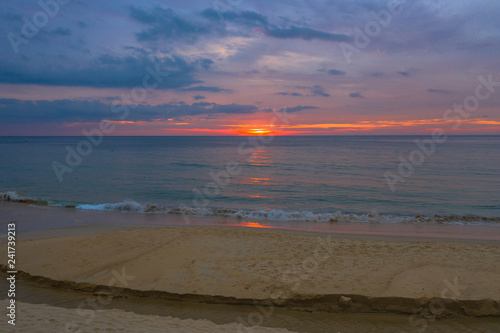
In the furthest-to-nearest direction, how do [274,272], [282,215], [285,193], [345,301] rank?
1. [285,193]
2. [282,215]
3. [274,272]
4. [345,301]

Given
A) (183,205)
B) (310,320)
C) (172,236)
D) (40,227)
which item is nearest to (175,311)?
(310,320)

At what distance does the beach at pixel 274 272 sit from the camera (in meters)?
6.20

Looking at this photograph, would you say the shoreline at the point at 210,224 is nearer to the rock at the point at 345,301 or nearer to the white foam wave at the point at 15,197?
the white foam wave at the point at 15,197

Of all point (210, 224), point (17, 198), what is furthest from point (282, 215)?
point (17, 198)

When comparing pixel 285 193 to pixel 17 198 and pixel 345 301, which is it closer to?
pixel 345 301

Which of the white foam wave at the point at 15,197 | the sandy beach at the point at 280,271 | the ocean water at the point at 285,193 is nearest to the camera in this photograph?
the sandy beach at the point at 280,271

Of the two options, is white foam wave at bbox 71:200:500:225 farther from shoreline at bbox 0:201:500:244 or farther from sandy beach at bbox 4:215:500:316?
sandy beach at bbox 4:215:500:316

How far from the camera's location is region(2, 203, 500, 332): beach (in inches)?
244

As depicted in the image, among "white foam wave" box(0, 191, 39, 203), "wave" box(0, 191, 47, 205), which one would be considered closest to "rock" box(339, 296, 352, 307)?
"wave" box(0, 191, 47, 205)

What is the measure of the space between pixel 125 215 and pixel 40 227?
12.1ft

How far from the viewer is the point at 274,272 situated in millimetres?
7301

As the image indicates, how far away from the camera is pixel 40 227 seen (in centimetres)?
1301

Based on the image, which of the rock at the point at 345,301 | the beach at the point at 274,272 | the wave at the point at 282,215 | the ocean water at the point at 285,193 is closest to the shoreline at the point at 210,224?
the wave at the point at 282,215

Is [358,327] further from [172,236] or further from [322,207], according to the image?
[322,207]
